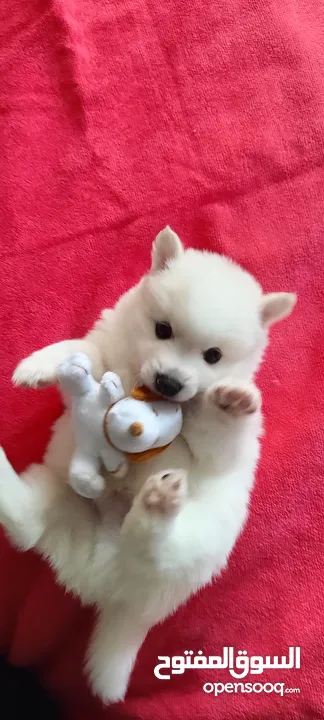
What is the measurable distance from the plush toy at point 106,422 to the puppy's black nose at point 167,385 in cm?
2

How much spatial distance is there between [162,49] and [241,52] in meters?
0.19

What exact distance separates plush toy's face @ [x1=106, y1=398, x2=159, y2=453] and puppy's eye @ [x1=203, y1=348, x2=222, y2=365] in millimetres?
137

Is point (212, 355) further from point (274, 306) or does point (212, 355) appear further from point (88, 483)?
point (88, 483)

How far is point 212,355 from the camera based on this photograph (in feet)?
3.31

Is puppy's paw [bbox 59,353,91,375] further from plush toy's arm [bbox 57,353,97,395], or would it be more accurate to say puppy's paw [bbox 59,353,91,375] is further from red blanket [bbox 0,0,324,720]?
red blanket [bbox 0,0,324,720]

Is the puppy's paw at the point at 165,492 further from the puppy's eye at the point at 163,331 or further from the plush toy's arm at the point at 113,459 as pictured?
the puppy's eye at the point at 163,331

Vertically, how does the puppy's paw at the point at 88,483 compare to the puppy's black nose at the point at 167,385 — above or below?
below

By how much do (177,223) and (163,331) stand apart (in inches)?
21.7

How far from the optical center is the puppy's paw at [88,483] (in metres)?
0.94

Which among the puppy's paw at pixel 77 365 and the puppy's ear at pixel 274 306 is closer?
the puppy's paw at pixel 77 365

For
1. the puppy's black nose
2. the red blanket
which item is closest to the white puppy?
the puppy's black nose

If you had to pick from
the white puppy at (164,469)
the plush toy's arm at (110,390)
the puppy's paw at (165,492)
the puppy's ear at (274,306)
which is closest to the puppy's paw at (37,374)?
the white puppy at (164,469)

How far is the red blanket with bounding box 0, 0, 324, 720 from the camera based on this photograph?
4.00 feet

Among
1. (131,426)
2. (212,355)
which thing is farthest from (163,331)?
(131,426)
